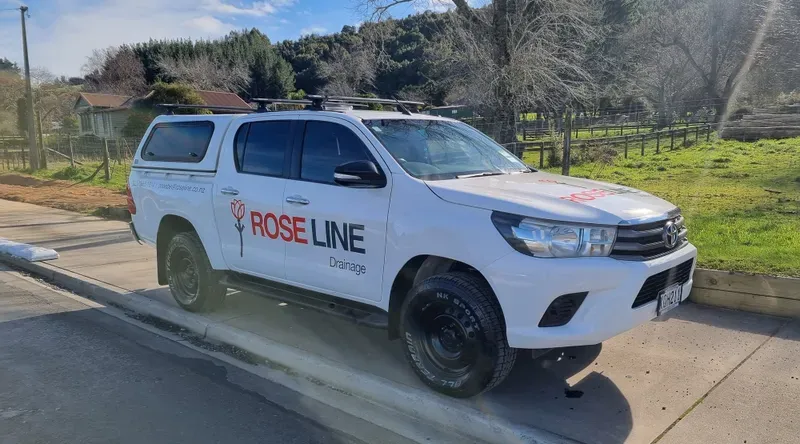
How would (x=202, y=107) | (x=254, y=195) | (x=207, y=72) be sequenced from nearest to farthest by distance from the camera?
(x=254, y=195) → (x=202, y=107) → (x=207, y=72)

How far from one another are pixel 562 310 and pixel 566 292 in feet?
0.48

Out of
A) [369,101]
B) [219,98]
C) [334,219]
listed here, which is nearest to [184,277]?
[334,219]

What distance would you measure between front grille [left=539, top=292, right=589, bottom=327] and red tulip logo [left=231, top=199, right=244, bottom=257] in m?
2.94

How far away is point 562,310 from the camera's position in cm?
366

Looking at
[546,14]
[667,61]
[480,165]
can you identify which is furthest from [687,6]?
[480,165]

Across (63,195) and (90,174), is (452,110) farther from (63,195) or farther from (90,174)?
(63,195)

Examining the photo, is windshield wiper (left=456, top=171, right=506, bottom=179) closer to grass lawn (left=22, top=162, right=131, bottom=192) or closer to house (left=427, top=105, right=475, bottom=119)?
house (left=427, top=105, right=475, bottom=119)

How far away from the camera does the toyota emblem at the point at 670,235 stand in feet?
13.0

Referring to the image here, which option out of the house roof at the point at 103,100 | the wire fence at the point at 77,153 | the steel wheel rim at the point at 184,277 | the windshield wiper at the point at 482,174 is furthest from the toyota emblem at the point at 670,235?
the house roof at the point at 103,100

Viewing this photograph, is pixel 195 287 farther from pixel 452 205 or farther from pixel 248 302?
pixel 452 205

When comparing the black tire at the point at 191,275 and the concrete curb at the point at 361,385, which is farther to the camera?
the black tire at the point at 191,275

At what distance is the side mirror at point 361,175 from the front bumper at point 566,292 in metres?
1.10

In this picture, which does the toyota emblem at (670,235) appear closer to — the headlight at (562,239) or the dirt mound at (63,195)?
the headlight at (562,239)

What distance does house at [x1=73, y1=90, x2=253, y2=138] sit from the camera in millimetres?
45000
